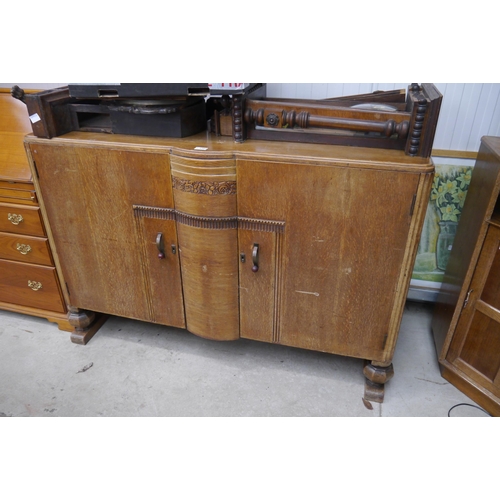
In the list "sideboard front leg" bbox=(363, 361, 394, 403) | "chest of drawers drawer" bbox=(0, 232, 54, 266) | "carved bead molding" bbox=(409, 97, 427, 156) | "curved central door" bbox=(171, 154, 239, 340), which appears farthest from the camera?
"chest of drawers drawer" bbox=(0, 232, 54, 266)

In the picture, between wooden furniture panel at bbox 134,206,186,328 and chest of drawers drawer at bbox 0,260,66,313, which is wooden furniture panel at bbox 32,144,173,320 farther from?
chest of drawers drawer at bbox 0,260,66,313

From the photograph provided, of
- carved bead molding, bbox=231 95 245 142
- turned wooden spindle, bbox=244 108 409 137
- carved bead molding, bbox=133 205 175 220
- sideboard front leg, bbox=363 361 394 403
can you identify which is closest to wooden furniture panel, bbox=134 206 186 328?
carved bead molding, bbox=133 205 175 220

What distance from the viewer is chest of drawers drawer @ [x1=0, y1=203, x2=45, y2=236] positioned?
1.91 metres

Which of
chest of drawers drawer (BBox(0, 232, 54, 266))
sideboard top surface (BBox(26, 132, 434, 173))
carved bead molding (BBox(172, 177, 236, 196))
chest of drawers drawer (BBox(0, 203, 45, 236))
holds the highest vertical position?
sideboard top surface (BBox(26, 132, 434, 173))

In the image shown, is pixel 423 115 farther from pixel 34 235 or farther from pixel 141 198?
pixel 34 235

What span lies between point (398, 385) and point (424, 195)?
A: 95cm

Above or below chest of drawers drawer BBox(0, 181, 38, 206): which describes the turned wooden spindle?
above

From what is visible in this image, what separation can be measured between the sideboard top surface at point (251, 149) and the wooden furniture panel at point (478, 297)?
0.45m

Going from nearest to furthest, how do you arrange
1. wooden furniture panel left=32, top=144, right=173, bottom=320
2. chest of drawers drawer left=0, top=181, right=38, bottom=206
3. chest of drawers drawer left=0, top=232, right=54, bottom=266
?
wooden furniture panel left=32, top=144, right=173, bottom=320 < chest of drawers drawer left=0, top=181, right=38, bottom=206 < chest of drawers drawer left=0, top=232, right=54, bottom=266

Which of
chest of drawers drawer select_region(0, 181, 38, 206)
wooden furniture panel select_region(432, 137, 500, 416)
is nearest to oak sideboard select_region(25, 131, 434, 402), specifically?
chest of drawers drawer select_region(0, 181, 38, 206)

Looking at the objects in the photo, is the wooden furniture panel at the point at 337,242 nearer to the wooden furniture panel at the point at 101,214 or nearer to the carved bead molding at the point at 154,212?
the carved bead molding at the point at 154,212

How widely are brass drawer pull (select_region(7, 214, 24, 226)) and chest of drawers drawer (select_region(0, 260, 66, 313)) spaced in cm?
23

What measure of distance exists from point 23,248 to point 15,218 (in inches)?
6.1

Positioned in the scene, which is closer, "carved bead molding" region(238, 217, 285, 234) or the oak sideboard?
the oak sideboard
